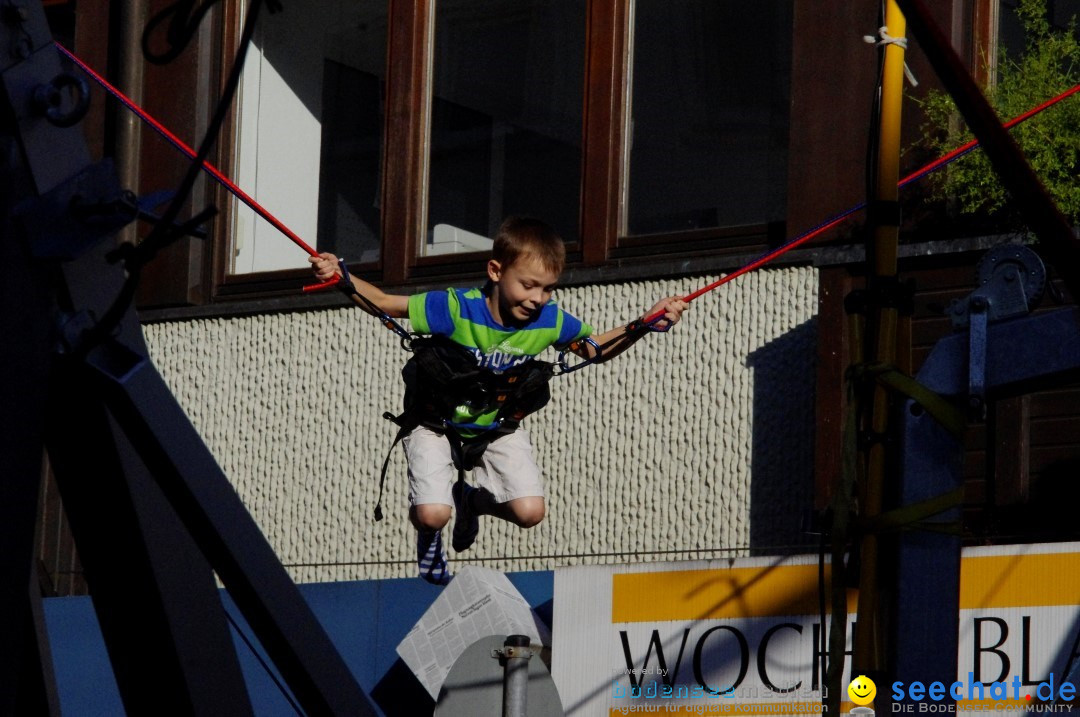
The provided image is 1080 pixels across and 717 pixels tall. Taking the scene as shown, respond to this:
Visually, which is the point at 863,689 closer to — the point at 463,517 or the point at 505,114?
the point at 463,517

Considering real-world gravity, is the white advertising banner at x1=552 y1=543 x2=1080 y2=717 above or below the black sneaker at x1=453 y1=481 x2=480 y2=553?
below

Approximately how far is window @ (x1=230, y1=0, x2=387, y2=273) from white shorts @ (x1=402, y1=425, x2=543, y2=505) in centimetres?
347

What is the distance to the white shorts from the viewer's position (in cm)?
638

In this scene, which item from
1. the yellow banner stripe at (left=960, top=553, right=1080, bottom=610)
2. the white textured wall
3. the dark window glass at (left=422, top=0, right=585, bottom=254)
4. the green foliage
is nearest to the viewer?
the yellow banner stripe at (left=960, top=553, right=1080, bottom=610)

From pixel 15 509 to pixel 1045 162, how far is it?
17.6 ft

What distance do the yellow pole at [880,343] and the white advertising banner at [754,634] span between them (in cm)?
248

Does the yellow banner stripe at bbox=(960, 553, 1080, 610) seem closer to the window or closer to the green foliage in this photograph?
the green foliage

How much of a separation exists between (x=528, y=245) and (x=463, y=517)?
1150 millimetres

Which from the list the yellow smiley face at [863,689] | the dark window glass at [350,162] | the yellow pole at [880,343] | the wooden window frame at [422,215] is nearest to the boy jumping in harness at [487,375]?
the yellow pole at [880,343]

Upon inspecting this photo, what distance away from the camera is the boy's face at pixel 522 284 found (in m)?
6.21

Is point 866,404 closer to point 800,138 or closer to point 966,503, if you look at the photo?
point 966,503

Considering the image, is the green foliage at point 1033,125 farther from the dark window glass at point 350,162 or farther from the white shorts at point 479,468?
the dark window glass at point 350,162

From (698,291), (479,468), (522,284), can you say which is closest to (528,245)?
(522,284)

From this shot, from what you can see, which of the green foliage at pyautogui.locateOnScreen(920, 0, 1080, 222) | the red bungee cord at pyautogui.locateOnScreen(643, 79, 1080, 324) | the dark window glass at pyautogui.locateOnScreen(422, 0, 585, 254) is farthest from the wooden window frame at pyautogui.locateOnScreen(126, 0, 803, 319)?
the red bungee cord at pyautogui.locateOnScreen(643, 79, 1080, 324)
